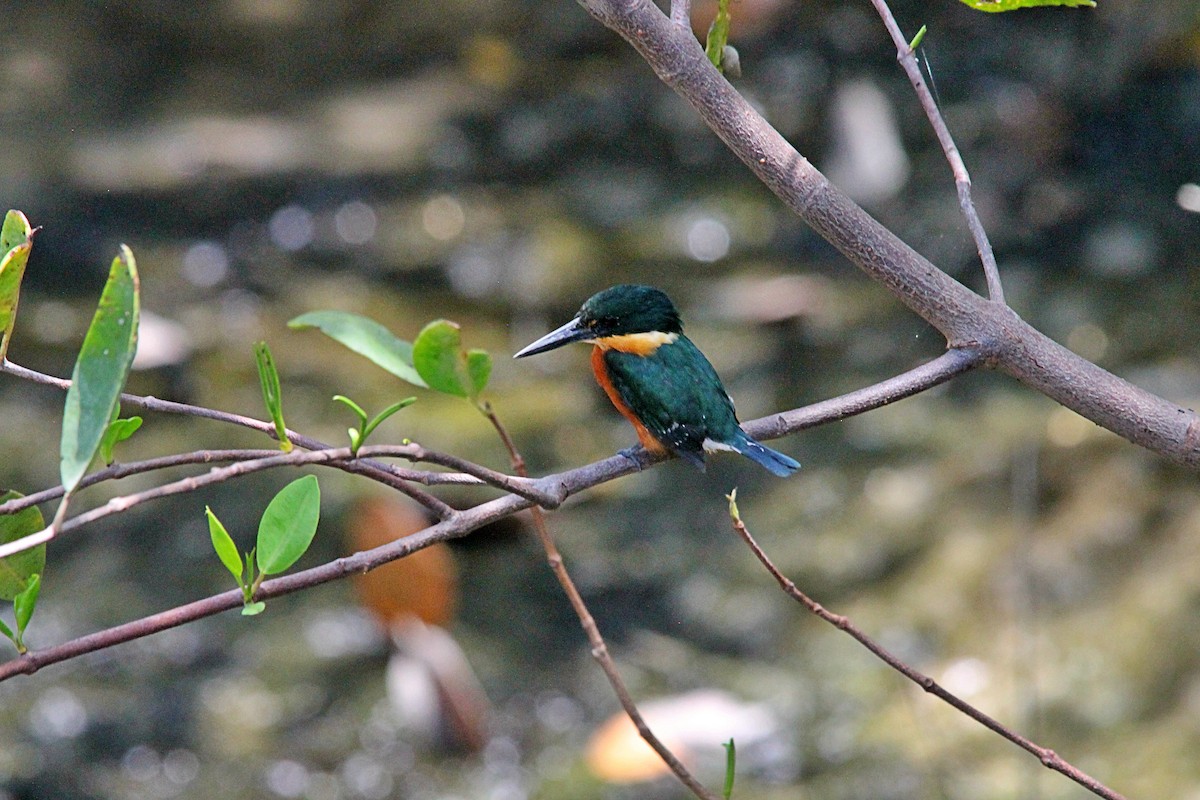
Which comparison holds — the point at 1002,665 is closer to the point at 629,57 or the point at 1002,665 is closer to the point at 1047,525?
the point at 1047,525

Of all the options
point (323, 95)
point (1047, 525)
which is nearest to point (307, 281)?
point (323, 95)

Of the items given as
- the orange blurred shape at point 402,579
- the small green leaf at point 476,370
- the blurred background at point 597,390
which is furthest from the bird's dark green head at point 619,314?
the small green leaf at point 476,370

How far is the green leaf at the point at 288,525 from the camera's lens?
3.34 ft

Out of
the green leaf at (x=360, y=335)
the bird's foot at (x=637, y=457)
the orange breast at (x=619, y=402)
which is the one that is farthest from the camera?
the orange breast at (x=619, y=402)

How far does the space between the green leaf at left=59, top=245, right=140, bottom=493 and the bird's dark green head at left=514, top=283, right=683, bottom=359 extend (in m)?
1.71

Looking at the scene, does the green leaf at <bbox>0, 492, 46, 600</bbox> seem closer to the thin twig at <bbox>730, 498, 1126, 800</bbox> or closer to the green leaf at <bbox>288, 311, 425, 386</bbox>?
the green leaf at <bbox>288, 311, 425, 386</bbox>

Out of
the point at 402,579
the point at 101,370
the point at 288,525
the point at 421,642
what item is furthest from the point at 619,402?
the point at 101,370

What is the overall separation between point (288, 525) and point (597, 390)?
11.5 feet

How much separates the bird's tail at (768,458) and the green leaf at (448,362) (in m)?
1.47

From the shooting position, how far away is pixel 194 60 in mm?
5914

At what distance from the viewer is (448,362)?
913 mm

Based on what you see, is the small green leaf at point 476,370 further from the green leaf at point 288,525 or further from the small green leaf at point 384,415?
the green leaf at point 288,525

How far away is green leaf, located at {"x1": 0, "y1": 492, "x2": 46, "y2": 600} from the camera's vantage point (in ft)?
3.52

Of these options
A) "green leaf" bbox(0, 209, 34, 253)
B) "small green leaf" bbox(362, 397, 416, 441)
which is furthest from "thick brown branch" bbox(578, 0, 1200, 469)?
"green leaf" bbox(0, 209, 34, 253)
